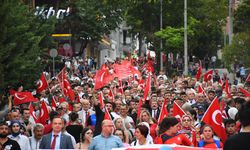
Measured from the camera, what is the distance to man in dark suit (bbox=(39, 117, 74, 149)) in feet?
43.2

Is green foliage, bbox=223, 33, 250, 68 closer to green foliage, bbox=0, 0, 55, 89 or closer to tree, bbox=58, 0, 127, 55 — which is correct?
green foliage, bbox=0, 0, 55, 89

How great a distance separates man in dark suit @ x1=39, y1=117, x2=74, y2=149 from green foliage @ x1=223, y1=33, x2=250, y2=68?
23661 millimetres

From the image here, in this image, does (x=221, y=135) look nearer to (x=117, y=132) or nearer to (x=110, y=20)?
(x=117, y=132)

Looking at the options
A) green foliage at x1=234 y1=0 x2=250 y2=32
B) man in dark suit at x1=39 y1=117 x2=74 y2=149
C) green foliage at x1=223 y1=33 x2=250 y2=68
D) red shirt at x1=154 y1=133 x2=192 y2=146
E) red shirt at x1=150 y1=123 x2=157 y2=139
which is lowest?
red shirt at x1=150 y1=123 x2=157 y2=139

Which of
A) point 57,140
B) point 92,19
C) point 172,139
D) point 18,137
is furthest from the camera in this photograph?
point 92,19

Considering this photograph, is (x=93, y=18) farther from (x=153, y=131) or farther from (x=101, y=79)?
(x=153, y=131)

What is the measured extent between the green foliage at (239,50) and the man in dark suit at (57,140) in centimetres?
2366

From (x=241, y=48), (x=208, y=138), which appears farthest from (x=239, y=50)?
(x=208, y=138)

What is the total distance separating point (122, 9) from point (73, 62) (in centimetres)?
579

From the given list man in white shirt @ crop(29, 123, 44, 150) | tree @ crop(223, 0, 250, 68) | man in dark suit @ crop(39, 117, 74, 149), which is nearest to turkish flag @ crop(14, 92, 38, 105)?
man in white shirt @ crop(29, 123, 44, 150)

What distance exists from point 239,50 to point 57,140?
2441cm

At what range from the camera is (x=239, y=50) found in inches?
1453

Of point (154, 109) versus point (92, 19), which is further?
point (92, 19)

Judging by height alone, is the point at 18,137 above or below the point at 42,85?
below
